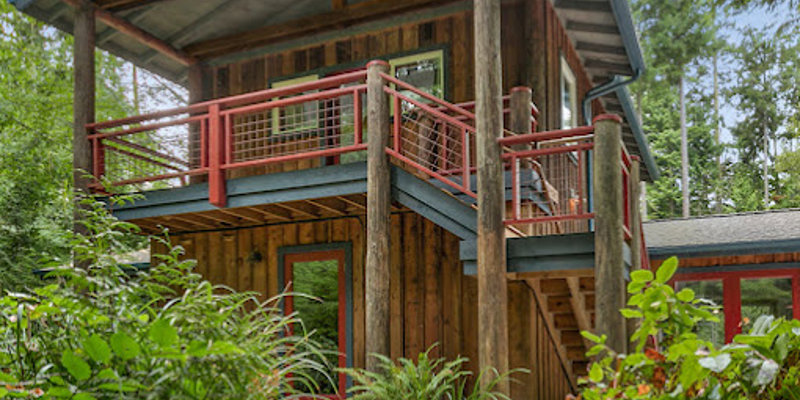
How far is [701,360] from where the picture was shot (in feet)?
5.66

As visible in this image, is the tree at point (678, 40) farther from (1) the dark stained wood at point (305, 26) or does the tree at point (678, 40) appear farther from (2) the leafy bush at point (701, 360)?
(2) the leafy bush at point (701, 360)

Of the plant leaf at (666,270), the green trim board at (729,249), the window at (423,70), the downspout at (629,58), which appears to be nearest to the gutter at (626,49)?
the downspout at (629,58)

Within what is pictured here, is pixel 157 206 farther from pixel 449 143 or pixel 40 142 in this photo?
pixel 40 142

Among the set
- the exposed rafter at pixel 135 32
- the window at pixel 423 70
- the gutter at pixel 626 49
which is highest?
the exposed rafter at pixel 135 32

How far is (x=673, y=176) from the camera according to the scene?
3108 centimetres

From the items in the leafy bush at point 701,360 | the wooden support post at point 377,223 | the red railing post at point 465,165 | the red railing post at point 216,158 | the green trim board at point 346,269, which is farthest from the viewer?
the green trim board at point 346,269

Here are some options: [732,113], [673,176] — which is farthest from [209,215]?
[732,113]

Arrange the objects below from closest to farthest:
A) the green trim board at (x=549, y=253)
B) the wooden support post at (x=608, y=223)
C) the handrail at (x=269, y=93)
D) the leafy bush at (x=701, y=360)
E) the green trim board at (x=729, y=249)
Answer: the leafy bush at (x=701, y=360), the wooden support post at (x=608, y=223), the green trim board at (x=549, y=253), the handrail at (x=269, y=93), the green trim board at (x=729, y=249)

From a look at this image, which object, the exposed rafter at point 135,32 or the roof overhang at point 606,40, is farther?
the roof overhang at point 606,40

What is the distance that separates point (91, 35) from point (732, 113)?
1167 inches

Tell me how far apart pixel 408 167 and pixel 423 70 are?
120cm

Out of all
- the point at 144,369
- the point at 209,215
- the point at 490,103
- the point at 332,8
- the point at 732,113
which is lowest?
the point at 144,369

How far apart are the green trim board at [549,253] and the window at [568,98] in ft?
12.5

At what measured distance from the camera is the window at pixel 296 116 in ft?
34.3
